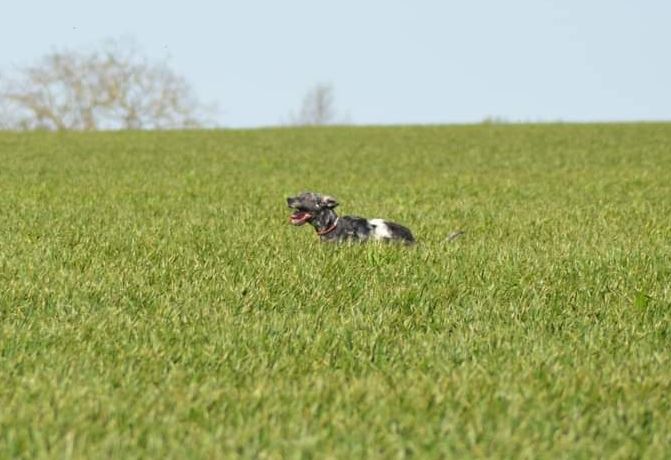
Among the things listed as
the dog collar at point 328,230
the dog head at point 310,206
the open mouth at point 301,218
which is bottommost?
the dog collar at point 328,230

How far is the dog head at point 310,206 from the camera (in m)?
10.8

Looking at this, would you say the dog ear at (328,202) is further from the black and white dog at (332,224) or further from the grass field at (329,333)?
the grass field at (329,333)

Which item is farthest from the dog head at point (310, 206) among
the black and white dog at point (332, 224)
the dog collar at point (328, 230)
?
the dog collar at point (328, 230)

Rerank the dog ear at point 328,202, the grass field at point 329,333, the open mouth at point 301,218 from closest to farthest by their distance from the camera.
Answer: the grass field at point 329,333 → the dog ear at point 328,202 → the open mouth at point 301,218

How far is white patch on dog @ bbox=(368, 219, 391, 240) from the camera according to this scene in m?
10.9

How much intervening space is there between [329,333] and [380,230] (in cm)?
468

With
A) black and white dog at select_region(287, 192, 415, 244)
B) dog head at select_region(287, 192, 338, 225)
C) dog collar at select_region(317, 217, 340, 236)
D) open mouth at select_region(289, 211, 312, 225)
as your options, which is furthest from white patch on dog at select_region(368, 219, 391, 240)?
open mouth at select_region(289, 211, 312, 225)

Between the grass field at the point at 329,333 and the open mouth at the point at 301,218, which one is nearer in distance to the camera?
the grass field at the point at 329,333

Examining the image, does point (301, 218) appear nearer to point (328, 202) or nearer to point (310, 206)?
point (310, 206)

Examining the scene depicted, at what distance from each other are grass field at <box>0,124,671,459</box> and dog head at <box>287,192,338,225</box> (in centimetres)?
31

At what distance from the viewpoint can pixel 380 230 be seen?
1095 centimetres

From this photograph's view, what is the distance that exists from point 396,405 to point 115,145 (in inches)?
1394

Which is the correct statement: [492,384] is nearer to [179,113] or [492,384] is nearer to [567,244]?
[567,244]

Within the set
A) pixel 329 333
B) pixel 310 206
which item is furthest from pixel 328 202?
pixel 329 333
